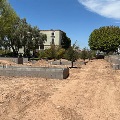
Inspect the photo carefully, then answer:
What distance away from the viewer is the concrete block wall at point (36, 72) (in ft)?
64.4

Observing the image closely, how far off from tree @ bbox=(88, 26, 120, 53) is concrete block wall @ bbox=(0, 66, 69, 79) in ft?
188

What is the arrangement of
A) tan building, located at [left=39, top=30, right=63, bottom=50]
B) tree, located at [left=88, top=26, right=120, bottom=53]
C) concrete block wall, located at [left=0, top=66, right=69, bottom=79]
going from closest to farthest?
concrete block wall, located at [left=0, top=66, right=69, bottom=79]
tree, located at [left=88, top=26, right=120, bottom=53]
tan building, located at [left=39, top=30, right=63, bottom=50]

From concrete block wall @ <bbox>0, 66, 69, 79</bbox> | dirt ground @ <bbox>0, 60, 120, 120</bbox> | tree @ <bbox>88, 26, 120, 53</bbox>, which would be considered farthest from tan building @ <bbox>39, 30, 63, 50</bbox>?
dirt ground @ <bbox>0, 60, 120, 120</bbox>

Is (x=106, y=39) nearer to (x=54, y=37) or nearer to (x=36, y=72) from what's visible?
(x=54, y=37)

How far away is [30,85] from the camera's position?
55.5 ft

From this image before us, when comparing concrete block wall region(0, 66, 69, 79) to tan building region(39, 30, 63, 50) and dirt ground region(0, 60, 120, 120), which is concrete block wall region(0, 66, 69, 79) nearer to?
dirt ground region(0, 60, 120, 120)

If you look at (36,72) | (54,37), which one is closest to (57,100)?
(36,72)

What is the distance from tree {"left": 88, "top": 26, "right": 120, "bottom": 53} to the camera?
75.8m

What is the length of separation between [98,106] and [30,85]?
5.79 metres

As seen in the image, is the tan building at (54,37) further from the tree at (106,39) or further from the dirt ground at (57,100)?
the dirt ground at (57,100)

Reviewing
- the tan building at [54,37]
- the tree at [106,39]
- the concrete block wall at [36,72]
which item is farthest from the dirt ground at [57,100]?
the tan building at [54,37]

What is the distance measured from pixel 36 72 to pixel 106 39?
58.6 m

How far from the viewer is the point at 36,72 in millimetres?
19859

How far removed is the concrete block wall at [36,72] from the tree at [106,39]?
57441 millimetres
